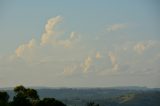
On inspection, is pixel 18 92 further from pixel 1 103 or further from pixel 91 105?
pixel 91 105

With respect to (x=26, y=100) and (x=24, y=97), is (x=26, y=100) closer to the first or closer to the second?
(x=26, y=100)

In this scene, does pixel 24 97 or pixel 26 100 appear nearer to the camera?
pixel 26 100

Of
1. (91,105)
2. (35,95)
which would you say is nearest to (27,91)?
(35,95)

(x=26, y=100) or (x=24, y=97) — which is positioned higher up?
(x=24, y=97)

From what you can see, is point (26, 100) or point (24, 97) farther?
point (24, 97)

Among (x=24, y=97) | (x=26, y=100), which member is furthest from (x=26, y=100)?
(x=24, y=97)

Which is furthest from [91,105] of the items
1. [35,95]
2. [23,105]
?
[23,105]

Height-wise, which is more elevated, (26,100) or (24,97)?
(24,97)

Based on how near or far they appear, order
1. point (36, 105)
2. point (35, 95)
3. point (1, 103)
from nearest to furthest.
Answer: point (1, 103)
point (36, 105)
point (35, 95)

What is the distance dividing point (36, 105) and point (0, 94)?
1717cm

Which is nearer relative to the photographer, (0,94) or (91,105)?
(0,94)

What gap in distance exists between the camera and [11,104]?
137 metres

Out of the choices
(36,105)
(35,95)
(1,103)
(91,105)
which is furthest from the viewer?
(91,105)

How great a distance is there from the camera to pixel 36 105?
138250 millimetres
